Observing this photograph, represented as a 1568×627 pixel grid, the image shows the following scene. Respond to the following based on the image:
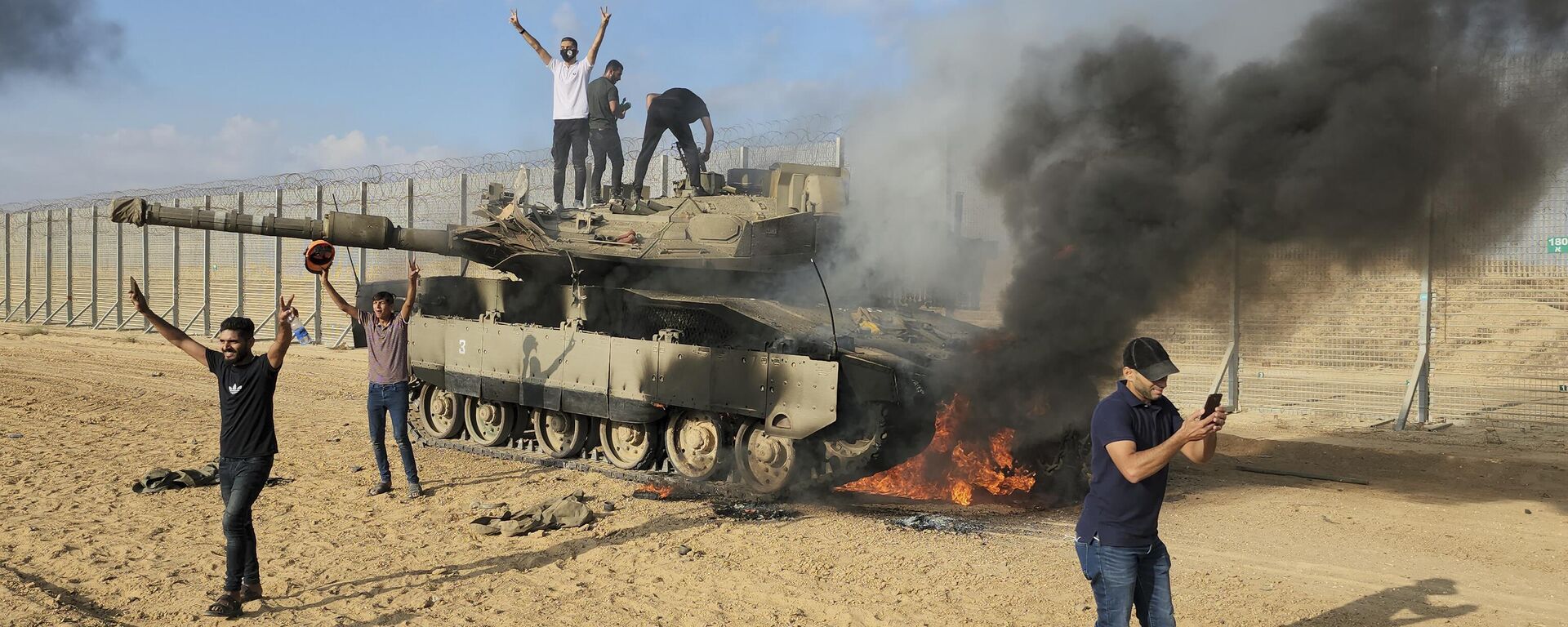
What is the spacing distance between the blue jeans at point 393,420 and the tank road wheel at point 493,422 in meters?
2.47

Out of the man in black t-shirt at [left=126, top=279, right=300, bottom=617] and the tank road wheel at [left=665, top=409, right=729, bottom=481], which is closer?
the man in black t-shirt at [left=126, top=279, right=300, bottom=617]

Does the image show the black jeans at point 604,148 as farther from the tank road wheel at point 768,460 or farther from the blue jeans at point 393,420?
the tank road wheel at point 768,460

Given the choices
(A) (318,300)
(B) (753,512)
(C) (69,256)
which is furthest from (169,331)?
(C) (69,256)

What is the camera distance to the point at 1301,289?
10.7m

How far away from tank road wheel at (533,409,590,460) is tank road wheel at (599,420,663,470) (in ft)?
0.80

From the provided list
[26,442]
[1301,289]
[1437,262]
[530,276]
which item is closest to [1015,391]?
[1301,289]

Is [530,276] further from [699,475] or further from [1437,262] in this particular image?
[1437,262]

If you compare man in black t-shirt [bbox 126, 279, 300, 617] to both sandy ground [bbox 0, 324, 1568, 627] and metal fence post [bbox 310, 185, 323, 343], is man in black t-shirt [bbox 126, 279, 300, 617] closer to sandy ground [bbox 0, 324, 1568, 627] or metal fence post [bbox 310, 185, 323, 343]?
sandy ground [bbox 0, 324, 1568, 627]

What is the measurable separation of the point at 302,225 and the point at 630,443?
13.1 ft

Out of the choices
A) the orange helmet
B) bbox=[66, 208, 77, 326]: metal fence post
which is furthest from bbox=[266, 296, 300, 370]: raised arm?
bbox=[66, 208, 77, 326]: metal fence post

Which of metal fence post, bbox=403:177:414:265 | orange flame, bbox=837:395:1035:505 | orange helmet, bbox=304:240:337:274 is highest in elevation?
metal fence post, bbox=403:177:414:265

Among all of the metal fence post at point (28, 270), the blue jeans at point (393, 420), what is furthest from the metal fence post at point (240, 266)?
the blue jeans at point (393, 420)

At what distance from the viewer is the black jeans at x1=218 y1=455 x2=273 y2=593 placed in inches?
248

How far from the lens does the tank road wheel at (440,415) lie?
12836mm
